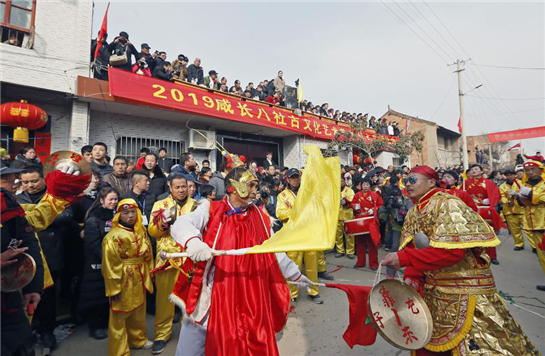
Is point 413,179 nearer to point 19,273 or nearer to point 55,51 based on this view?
point 19,273

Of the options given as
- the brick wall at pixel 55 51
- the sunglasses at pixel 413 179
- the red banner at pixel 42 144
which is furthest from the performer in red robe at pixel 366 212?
the red banner at pixel 42 144

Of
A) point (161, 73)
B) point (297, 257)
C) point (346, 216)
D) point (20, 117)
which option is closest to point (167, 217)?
point (297, 257)

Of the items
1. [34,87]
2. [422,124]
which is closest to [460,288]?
[34,87]

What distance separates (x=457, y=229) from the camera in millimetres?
1938

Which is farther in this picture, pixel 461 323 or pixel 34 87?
pixel 34 87

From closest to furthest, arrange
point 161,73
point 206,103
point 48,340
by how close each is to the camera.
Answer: point 48,340
point 161,73
point 206,103

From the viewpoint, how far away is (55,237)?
3377 millimetres

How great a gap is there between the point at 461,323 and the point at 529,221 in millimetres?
5263

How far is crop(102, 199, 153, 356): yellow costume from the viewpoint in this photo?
289 centimetres

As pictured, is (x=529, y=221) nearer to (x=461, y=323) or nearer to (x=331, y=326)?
(x=331, y=326)

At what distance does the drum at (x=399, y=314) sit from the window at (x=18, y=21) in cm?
978

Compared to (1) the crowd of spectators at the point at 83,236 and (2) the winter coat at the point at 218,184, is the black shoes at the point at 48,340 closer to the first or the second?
(1) the crowd of spectators at the point at 83,236

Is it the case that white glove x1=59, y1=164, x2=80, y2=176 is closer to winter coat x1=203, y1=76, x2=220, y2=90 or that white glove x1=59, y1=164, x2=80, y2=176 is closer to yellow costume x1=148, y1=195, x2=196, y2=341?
yellow costume x1=148, y1=195, x2=196, y2=341

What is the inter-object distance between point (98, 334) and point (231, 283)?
2.60 metres
